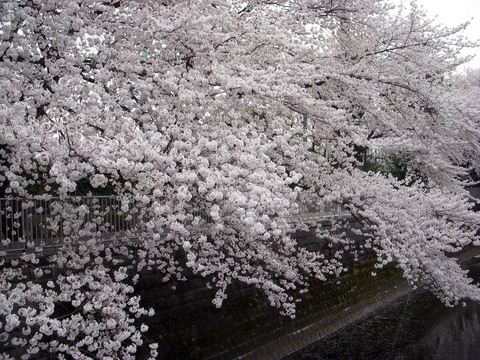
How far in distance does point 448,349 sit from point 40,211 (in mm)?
11654

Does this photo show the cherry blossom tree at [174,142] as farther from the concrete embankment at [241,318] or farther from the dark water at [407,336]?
the dark water at [407,336]

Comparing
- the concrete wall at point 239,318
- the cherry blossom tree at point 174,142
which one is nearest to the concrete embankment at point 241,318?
the concrete wall at point 239,318

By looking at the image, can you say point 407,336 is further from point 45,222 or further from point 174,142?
point 45,222

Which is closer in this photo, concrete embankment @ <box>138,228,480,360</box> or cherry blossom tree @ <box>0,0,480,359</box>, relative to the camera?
cherry blossom tree @ <box>0,0,480,359</box>

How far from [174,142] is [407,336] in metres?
11.4

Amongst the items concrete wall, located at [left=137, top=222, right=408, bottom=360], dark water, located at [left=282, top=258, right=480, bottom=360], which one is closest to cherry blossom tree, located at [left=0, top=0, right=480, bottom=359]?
concrete wall, located at [left=137, top=222, right=408, bottom=360]

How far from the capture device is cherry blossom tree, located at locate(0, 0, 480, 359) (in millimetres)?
6312

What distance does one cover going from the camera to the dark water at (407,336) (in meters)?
13.0

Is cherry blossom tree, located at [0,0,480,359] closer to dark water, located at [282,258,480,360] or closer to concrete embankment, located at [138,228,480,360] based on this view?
concrete embankment, located at [138,228,480,360]

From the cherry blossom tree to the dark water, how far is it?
3.50 meters

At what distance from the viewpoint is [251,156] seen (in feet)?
22.8

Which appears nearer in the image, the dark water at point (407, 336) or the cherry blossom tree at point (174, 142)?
the cherry blossom tree at point (174, 142)

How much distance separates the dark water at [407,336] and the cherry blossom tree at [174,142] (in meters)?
3.50

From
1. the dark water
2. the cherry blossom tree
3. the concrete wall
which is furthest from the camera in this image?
the dark water
